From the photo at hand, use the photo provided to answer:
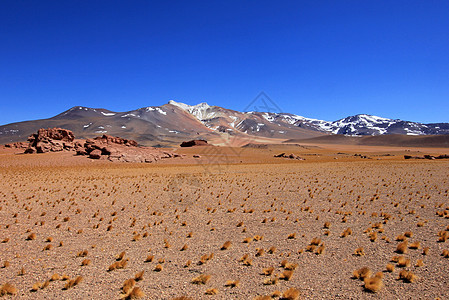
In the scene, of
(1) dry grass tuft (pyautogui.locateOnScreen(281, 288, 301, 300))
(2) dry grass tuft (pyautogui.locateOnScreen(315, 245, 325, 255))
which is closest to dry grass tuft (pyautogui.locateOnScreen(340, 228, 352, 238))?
(2) dry grass tuft (pyautogui.locateOnScreen(315, 245, 325, 255))

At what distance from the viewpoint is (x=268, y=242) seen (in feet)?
30.3

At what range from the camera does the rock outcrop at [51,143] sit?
52869 mm

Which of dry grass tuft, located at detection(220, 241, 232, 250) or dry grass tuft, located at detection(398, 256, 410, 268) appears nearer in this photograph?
dry grass tuft, located at detection(398, 256, 410, 268)

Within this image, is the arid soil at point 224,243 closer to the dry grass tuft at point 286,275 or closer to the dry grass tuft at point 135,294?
the dry grass tuft at point 286,275

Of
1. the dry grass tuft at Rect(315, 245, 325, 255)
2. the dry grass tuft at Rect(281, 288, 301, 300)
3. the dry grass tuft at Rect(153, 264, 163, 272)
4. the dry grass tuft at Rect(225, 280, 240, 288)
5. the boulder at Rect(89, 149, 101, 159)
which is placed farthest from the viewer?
the boulder at Rect(89, 149, 101, 159)

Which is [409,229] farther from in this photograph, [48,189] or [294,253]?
[48,189]

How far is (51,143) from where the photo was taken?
55.1m

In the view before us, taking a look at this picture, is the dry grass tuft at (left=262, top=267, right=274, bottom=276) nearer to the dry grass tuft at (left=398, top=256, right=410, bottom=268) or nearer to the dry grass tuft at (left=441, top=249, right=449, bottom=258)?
the dry grass tuft at (left=398, top=256, right=410, bottom=268)

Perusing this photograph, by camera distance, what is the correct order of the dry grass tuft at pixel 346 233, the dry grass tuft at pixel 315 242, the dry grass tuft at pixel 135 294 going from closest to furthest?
1. the dry grass tuft at pixel 135 294
2. the dry grass tuft at pixel 315 242
3. the dry grass tuft at pixel 346 233

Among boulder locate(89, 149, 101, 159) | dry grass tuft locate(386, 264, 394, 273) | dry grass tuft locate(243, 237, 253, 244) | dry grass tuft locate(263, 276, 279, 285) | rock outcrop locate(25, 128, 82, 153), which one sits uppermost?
rock outcrop locate(25, 128, 82, 153)

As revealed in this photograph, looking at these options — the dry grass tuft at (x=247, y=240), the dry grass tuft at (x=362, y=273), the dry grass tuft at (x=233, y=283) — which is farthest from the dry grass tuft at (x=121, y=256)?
the dry grass tuft at (x=362, y=273)

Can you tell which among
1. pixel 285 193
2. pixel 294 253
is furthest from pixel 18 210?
pixel 285 193

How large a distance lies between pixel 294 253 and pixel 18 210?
13761 mm

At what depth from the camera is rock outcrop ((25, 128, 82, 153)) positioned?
52869 mm
